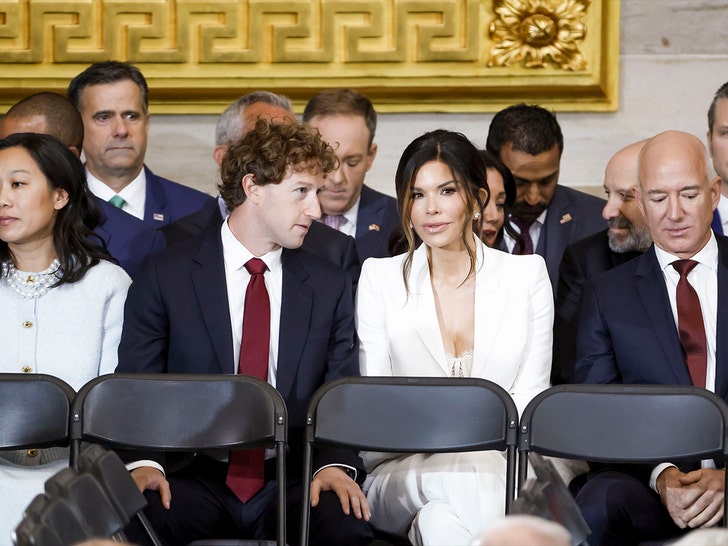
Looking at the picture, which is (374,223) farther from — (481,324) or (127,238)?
(481,324)

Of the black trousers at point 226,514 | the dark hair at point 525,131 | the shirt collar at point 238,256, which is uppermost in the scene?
the dark hair at point 525,131

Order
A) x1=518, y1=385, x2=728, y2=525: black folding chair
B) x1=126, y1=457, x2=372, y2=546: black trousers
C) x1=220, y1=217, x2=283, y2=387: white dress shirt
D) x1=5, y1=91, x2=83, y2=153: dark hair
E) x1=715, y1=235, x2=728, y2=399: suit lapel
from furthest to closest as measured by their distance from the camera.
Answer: x1=5, y1=91, x2=83, y2=153: dark hair, x1=220, y1=217, x2=283, y2=387: white dress shirt, x1=715, y1=235, x2=728, y2=399: suit lapel, x1=126, y1=457, x2=372, y2=546: black trousers, x1=518, y1=385, x2=728, y2=525: black folding chair

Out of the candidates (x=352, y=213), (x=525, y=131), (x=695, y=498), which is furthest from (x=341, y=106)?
(x=695, y=498)

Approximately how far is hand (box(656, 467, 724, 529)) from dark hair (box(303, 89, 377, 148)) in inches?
82.3

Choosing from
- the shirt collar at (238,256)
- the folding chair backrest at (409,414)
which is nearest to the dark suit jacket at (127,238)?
the shirt collar at (238,256)

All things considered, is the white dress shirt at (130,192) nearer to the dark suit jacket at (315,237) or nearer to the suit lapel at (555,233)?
the dark suit jacket at (315,237)

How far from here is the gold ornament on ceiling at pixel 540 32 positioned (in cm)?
541

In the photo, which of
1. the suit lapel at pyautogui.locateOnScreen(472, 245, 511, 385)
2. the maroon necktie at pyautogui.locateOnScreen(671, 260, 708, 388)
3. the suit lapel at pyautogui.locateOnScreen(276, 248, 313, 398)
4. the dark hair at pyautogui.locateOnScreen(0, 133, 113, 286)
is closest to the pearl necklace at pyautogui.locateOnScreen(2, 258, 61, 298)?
the dark hair at pyautogui.locateOnScreen(0, 133, 113, 286)

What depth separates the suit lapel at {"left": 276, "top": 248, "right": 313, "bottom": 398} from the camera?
3.51m

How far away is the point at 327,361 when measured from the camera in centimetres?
361

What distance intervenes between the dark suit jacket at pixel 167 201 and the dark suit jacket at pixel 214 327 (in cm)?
106

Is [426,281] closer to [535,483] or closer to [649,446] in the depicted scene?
[649,446]

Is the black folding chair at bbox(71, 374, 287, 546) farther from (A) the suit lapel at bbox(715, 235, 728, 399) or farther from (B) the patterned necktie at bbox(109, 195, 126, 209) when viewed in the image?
(B) the patterned necktie at bbox(109, 195, 126, 209)

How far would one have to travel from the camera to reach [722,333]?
138 inches
